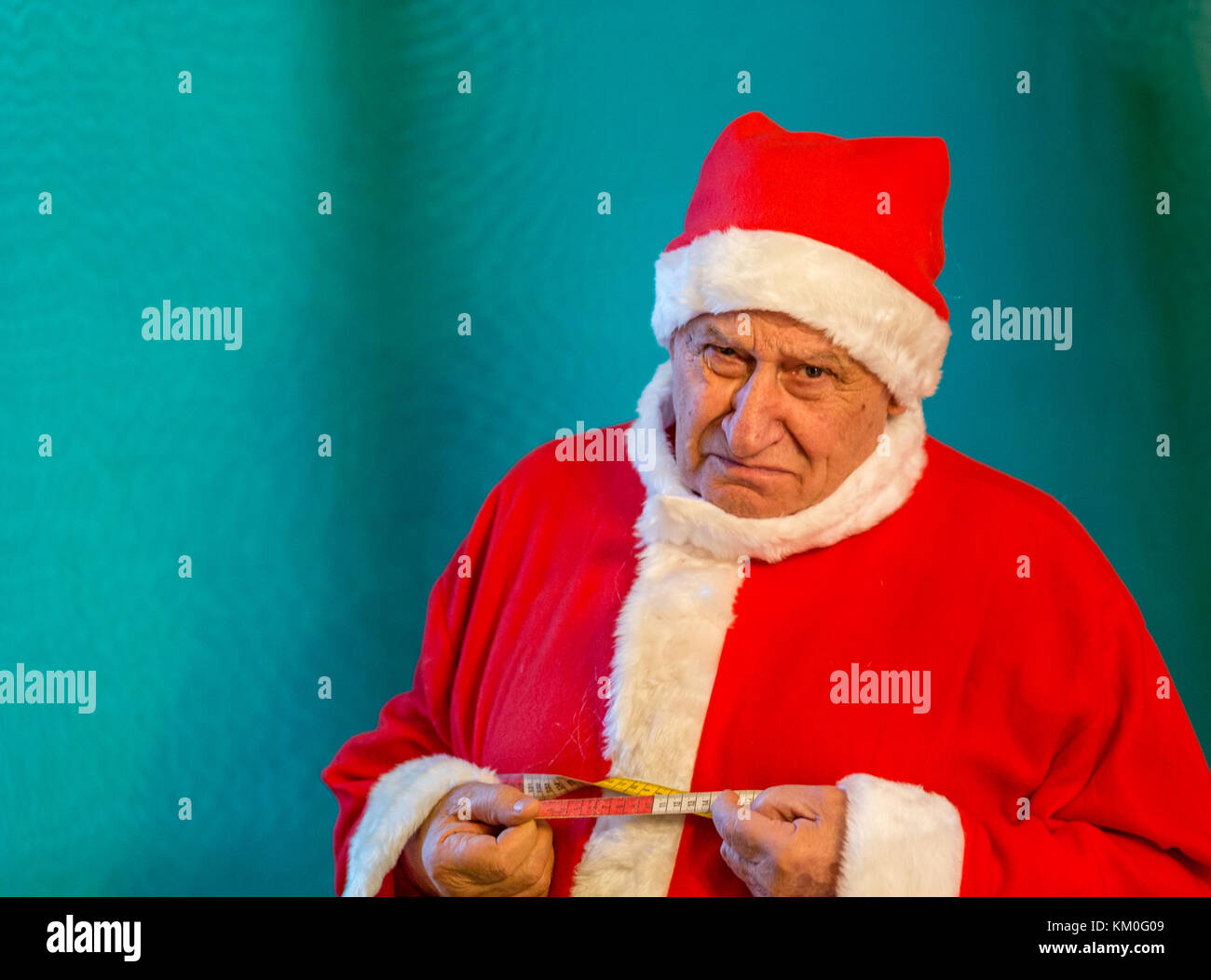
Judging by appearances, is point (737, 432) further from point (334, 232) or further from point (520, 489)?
point (334, 232)

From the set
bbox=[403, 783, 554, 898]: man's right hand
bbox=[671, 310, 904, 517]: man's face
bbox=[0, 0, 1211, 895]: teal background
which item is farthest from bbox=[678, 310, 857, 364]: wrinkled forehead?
bbox=[403, 783, 554, 898]: man's right hand

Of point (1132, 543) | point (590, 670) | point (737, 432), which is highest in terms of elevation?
point (737, 432)

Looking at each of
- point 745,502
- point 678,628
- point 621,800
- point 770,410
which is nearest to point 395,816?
point 621,800

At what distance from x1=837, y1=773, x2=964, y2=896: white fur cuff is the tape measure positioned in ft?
0.42

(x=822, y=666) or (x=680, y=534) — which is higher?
(x=680, y=534)

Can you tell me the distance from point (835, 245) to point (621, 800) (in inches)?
27.9

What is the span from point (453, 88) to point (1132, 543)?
1.27 meters

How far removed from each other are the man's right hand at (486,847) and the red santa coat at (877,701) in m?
0.05

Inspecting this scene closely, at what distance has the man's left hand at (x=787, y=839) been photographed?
137 centimetres

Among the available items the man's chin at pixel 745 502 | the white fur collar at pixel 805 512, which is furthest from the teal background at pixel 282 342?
the man's chin at pixel 745 502

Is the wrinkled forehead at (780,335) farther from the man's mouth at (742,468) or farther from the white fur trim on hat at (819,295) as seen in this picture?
the man's mouth at (742,468)

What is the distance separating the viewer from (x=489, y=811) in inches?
59.6
